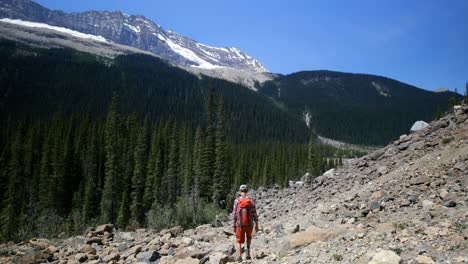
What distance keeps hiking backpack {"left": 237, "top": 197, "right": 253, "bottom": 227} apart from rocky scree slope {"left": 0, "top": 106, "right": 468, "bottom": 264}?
46.0 inches

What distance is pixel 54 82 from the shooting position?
186375 millimetres

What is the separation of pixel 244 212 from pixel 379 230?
4.44 m

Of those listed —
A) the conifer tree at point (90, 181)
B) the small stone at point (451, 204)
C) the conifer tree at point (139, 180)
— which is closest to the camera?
the small stone at point (451, 204)

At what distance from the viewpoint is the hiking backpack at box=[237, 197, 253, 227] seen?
10.5 m

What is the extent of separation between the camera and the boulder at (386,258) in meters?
7.07

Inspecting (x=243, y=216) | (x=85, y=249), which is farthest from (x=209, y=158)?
(x=243, y=216)

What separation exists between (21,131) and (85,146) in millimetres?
19931

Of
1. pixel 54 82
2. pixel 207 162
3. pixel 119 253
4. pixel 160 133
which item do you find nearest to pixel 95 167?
pixel 160 133

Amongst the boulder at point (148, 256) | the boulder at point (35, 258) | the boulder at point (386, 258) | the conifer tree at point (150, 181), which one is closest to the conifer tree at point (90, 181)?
the conifer tree at point (150, 181)

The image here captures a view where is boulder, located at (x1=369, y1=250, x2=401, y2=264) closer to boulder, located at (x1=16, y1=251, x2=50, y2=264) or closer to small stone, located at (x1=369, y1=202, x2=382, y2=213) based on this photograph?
small stone, located at (x1=369, y1=202, x2=382, y2=213)

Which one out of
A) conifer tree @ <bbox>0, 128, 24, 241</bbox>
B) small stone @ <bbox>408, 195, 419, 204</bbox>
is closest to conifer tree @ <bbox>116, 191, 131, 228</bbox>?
conifer tree @ <bbox>0, 128, 24, 241</bbox>

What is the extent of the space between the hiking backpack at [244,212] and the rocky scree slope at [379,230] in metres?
1.17

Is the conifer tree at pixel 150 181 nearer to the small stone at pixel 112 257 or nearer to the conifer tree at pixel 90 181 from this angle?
the conifer tree at pixel 90 181

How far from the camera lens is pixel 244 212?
10.5 meters
